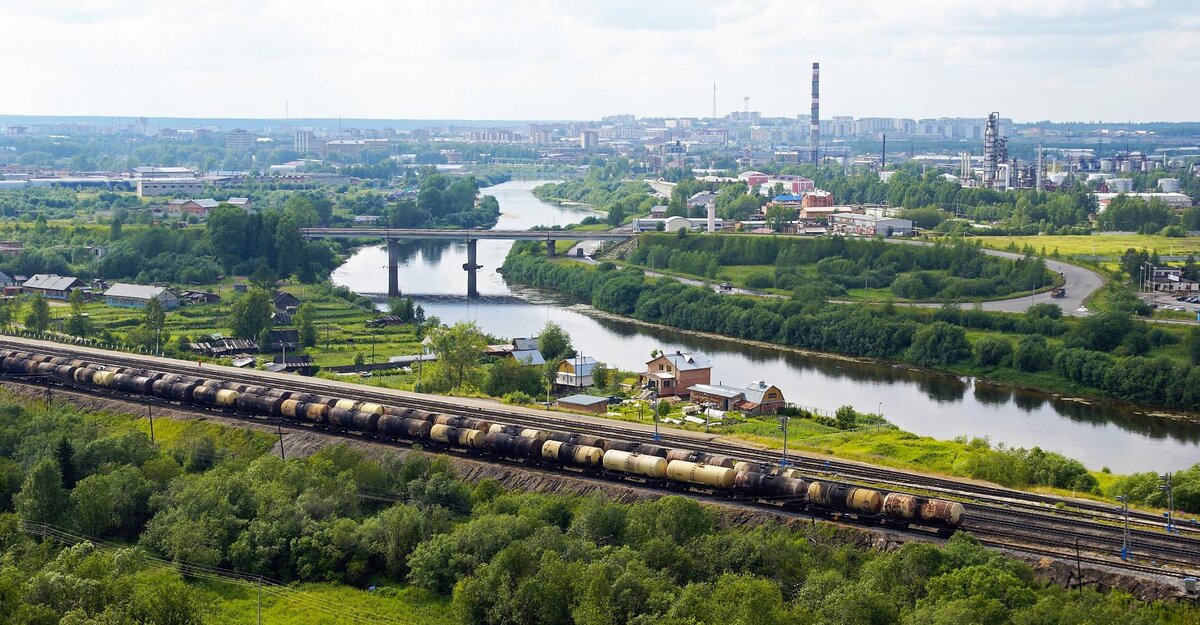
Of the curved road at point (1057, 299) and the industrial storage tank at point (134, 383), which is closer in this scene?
the industrial storage tank at point (134, 383)

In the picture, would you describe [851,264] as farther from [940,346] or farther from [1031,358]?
[1031,358]

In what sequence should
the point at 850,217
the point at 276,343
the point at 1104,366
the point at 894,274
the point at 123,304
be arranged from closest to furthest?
the point at 1104,366 → the point at 276,343 → the point at 123,304 → the point at 894,274 → the point at 850,217

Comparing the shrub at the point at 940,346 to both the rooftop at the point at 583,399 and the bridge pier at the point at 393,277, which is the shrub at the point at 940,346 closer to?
the rooftop at the point at 583,399

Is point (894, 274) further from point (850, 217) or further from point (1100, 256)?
point (850, 217)

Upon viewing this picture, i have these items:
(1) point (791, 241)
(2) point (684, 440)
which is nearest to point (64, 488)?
(2) point (684, 440)

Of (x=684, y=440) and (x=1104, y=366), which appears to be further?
(x=1104, y=366)

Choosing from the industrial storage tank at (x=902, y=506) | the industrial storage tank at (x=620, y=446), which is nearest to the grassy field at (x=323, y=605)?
the industrial storage tank at (x=620, y=446)

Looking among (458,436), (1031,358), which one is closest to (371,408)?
(458,436)

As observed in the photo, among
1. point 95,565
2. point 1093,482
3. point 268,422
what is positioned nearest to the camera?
point 95,565
